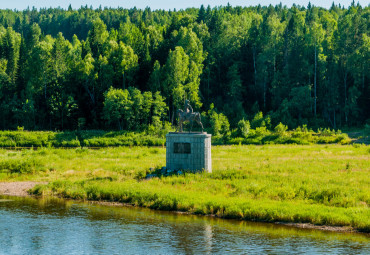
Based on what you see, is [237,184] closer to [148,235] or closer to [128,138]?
[148,235]

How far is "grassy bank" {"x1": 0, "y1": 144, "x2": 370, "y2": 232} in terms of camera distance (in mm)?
28297

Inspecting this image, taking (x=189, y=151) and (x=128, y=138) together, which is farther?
(x=128, y=138)

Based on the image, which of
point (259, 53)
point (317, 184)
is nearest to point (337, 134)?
point (259, 53)

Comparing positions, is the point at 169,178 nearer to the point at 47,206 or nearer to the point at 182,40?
the point at 47,206

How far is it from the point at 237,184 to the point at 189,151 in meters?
5.33

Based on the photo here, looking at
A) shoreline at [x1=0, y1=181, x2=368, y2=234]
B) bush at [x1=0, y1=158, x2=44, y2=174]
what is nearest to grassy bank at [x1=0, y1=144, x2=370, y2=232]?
bush at [x1=0, y1=158, x2=44, y2=174]

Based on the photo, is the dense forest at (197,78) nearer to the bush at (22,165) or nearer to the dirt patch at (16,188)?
the bush at (22,165)

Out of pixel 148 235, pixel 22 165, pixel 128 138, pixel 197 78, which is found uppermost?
pixel 197 78

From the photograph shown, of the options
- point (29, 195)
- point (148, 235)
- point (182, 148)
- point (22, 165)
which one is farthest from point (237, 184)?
point (22, 165)

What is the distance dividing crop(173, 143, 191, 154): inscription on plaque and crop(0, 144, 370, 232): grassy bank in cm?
222

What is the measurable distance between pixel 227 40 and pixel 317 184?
71.4 metres

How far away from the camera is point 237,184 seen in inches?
1361

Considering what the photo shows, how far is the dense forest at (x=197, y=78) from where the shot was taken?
3411 inches

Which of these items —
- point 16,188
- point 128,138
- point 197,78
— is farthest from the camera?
point 197,78
